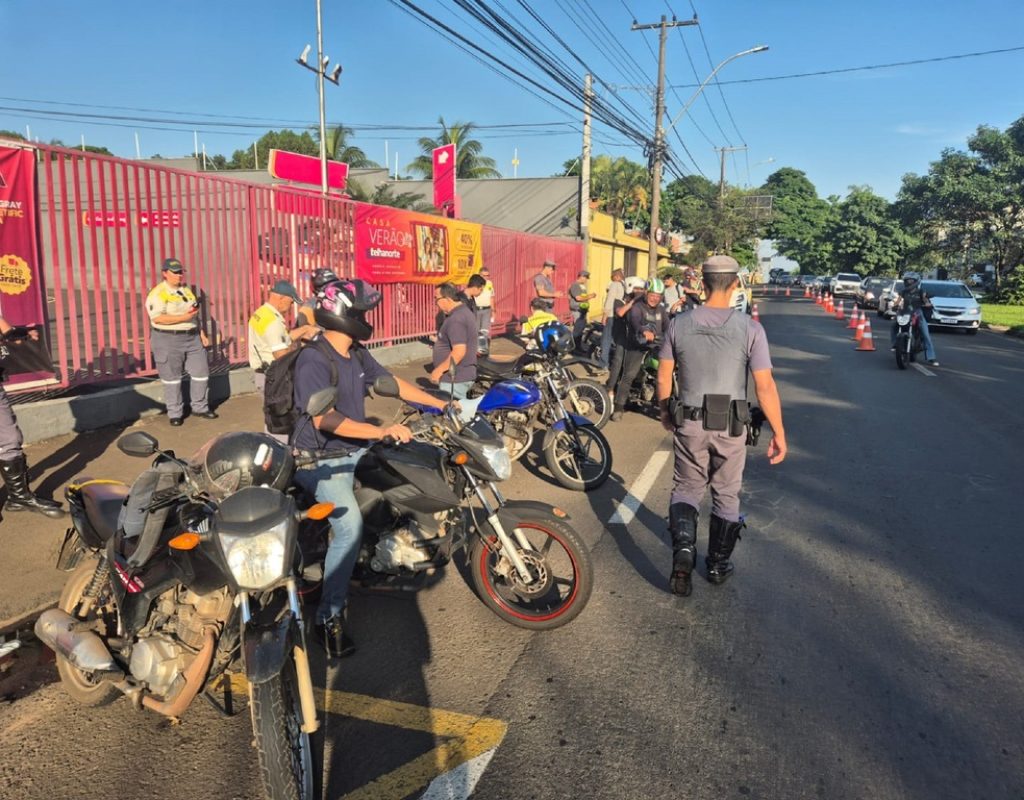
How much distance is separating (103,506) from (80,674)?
724mm

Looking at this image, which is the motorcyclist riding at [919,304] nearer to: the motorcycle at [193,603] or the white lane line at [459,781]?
the white lane line at [459,781]

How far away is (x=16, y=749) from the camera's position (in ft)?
9.40

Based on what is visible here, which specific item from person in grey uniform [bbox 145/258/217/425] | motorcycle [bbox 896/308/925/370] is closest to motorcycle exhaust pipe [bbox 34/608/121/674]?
person in grey uniform [bbox 145/258/217/425]

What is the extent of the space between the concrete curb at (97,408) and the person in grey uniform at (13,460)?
4.87 feet

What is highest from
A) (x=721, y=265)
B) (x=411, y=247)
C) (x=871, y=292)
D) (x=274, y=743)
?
(x=411, y=247)

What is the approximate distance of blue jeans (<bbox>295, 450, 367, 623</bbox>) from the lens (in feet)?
11.0

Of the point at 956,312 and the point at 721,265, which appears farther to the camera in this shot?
the point at 956,312

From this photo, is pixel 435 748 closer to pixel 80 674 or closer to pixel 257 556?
pixel 257 556

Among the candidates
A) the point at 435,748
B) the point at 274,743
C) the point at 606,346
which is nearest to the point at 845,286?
the point at 606,346

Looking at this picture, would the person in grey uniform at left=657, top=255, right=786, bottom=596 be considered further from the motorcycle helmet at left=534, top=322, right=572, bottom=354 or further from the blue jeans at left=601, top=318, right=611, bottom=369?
the blue jeans at left=601, top=318, right=611, bottom=369

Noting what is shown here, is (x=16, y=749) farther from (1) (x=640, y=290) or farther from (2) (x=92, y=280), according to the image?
(1) (x=640, y=290)

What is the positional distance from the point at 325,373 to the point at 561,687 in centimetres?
182

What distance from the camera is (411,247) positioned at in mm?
12680

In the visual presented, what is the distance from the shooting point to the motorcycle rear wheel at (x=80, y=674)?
3090mm
